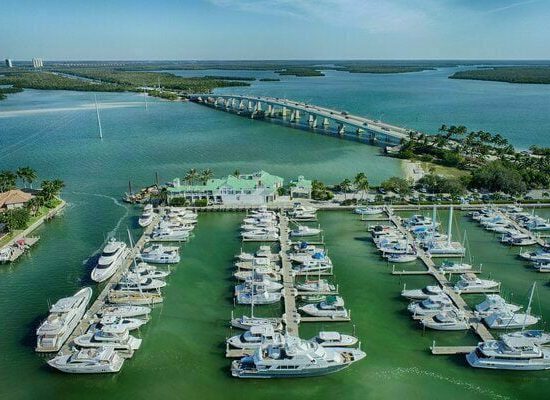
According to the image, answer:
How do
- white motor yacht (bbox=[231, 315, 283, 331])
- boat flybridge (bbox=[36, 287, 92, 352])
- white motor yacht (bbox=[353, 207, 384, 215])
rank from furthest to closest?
white motor yacht (bbox=[353, 207, 384, 215]) < white motor yacht (bbox=[231, 315, 283, 331]) < boat flybridge (bbox=[36, 287, 92, 352])

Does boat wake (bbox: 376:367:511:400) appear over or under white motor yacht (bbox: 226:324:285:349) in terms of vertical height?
under

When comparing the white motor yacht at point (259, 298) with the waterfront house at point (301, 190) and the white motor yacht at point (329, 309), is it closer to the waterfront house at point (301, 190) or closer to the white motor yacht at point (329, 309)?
the white motor yacht at point (329, 309)

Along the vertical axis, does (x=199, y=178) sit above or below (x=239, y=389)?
above

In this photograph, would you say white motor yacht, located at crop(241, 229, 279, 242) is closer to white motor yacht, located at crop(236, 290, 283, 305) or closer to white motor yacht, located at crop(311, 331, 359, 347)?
white motor yacht, located at crop(236, 290, 283, 305)

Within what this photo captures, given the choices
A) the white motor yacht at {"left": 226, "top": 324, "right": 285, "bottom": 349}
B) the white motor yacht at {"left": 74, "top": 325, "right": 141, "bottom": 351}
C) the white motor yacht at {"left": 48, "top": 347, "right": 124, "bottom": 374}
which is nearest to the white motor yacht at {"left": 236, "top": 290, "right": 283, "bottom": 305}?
the white motor yacht at {"left": 226, "top": 324, "right": 285, "bottom": 349}

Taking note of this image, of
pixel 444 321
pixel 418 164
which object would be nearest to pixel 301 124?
pixel 418 164

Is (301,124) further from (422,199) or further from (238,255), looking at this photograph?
(238,255)

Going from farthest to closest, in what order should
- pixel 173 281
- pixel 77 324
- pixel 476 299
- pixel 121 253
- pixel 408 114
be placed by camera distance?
pixel 408 114, pixel 121 253, pixel 173 281, pixel 476 299, pixel 77 324
